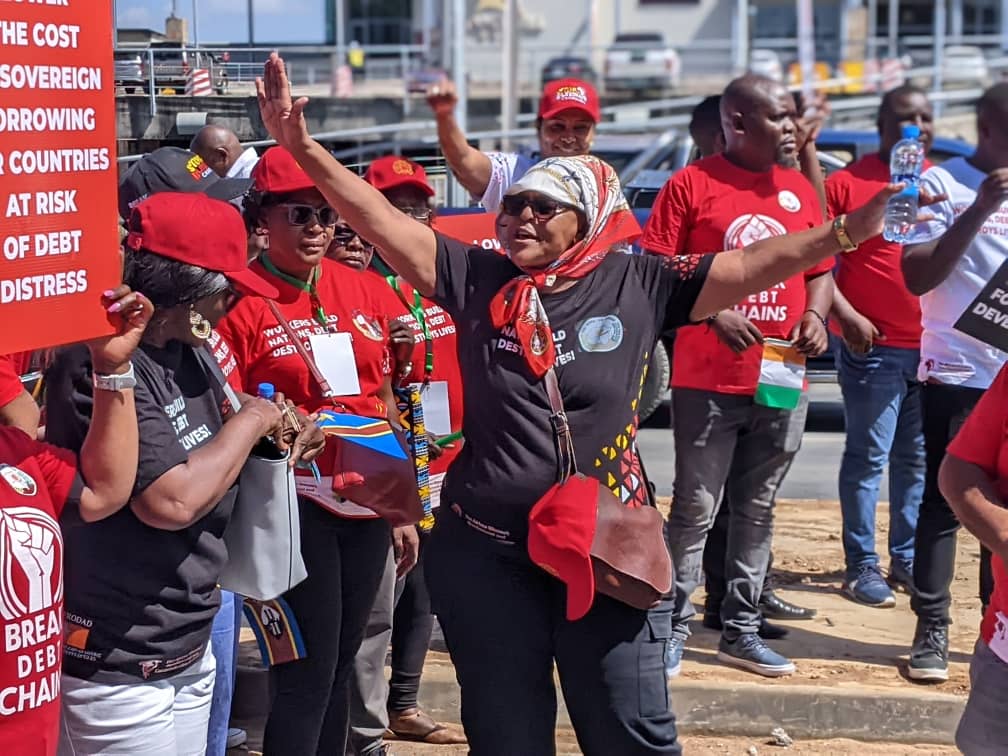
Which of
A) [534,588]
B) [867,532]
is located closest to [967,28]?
[867,532]

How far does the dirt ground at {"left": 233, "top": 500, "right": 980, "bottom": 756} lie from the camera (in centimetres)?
547

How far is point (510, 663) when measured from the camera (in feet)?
12.6

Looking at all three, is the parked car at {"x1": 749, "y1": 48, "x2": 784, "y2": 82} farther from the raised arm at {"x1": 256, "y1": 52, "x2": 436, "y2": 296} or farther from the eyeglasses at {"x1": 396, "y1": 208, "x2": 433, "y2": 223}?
the raised arm at {"x1": 256, "y1": 52, "x2": 436, "y2": 296}

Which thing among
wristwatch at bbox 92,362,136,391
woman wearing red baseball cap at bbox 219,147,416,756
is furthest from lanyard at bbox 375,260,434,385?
wristwatch at bbox 92,362,136,391

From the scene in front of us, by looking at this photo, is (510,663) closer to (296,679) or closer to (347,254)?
(296,679)

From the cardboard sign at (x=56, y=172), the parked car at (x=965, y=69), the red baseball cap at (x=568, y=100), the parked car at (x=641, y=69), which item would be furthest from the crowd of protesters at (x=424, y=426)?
the parked car at (x=641, y=69)

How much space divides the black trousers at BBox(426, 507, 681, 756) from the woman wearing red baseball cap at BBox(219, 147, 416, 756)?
539 millimetres

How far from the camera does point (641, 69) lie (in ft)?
136

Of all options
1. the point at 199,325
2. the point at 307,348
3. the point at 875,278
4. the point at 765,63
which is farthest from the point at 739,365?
the point at 765,63

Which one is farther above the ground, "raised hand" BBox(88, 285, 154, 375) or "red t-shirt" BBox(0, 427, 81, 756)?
"raised hand" BBox(88, 285, 154, 375)

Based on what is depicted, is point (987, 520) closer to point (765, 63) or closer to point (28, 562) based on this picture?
point (28, 562)

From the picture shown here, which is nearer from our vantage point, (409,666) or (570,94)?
(409,666)

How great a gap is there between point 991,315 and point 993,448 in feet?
2.24

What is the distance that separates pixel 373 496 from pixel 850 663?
2522 mm
